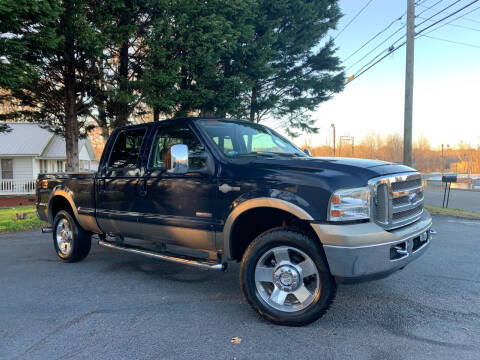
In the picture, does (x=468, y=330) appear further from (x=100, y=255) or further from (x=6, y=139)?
(x=6, y=139)

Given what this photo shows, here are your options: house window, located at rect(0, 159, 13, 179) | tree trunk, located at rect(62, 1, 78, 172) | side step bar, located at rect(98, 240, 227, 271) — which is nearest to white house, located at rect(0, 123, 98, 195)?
house window, located at rect(0, 159, 13, 179)

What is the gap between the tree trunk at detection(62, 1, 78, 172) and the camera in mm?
9414

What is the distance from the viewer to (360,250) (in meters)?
2.94

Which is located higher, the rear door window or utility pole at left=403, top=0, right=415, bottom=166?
utility pole at left=403, top=0, right=415, bottom=166

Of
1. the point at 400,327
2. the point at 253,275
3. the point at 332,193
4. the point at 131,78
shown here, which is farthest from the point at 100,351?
the point at 131,78

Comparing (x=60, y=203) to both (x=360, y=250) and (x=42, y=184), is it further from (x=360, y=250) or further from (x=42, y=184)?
(x=360, y=250)

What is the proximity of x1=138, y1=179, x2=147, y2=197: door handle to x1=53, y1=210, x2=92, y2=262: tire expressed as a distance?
69.2 inches

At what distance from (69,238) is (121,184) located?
171 centimetres

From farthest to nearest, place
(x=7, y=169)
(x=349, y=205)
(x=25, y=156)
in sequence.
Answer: (x=7, y=169), (x=25, y=156), (x=349, y=205)

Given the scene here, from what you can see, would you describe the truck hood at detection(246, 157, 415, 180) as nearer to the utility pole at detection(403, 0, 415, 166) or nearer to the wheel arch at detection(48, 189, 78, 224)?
the wheel arch at detection(48, 189, 78, 224)

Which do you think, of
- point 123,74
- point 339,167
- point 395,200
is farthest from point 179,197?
point 123,74

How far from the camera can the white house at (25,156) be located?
77.1 ft

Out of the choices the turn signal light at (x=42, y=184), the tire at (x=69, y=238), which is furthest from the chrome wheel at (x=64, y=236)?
the turn signal light at (x=42, y=184)

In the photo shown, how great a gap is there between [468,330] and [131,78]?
437 inches
